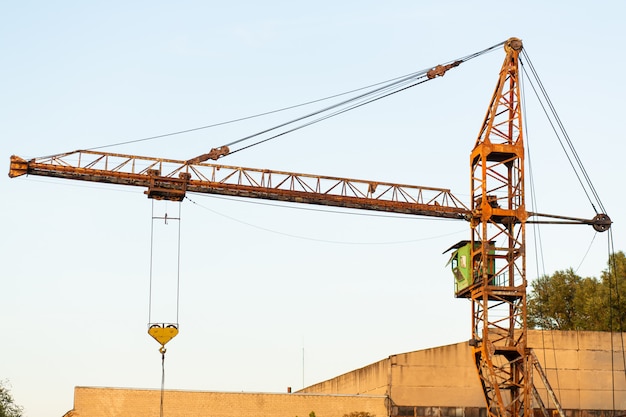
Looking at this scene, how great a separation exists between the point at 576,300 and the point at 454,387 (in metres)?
38.3

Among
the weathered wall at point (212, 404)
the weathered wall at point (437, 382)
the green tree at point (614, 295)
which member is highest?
the green tree at point (614, 295)

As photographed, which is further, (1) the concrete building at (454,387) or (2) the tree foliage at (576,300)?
(2) the tree foliage at (576,300)

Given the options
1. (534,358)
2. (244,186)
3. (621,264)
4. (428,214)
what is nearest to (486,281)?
(534,358)

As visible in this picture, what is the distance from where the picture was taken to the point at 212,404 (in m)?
44.9

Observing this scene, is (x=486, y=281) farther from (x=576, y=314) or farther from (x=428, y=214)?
(x=576, y=314)

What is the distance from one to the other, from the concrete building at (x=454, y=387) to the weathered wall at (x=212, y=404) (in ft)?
0.16

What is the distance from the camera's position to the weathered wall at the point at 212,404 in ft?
144

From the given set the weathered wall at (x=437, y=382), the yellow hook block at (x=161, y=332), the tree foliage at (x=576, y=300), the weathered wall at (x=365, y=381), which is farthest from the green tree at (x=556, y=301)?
the yellow hook block at (x=161, y=332)

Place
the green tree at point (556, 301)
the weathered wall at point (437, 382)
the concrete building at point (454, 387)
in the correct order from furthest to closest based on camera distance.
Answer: the green tree at point (556, 301) → the weathered wall at point (437, 382) → the concrete building at point (454, 387)

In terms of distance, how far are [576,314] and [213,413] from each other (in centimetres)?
4623

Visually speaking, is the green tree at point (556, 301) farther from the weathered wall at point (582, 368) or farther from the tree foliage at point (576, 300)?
the weathered wall at point (582, 368)

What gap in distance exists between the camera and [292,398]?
46.0 meters

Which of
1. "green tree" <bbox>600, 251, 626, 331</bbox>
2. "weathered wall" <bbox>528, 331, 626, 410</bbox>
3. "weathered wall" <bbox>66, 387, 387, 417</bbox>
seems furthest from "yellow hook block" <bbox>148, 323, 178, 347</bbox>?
"green tree" <bbox>600, 251, 626, 331</bbox>

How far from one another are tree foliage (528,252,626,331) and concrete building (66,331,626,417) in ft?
99.3
